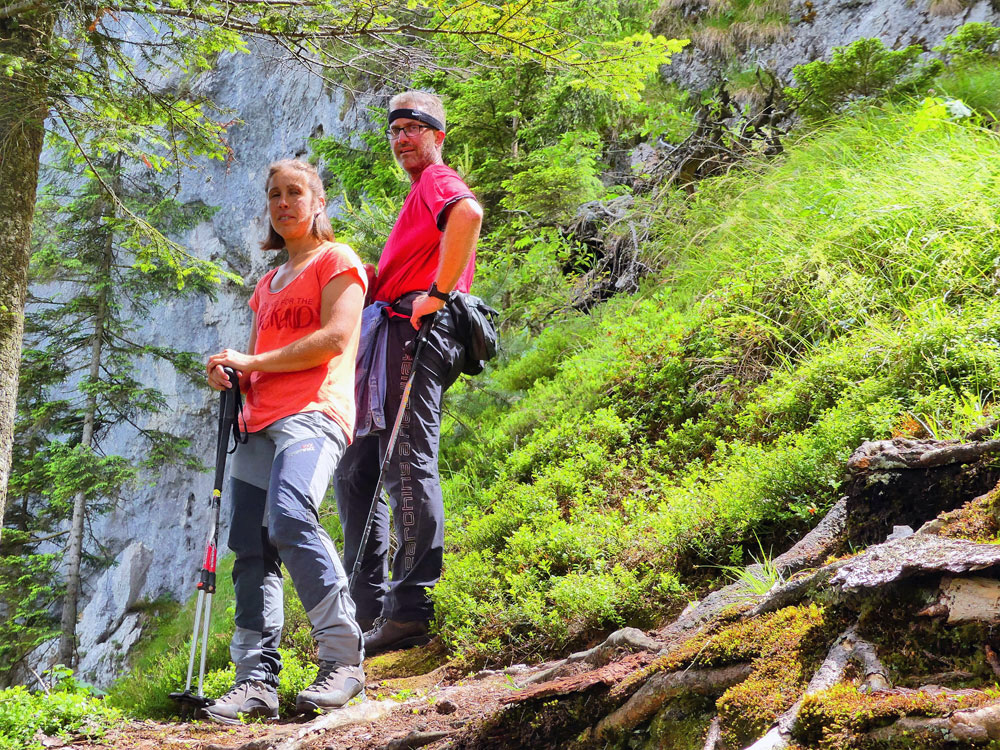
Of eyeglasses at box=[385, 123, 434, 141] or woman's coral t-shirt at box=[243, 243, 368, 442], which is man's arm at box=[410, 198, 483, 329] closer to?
woman's coral t-shirt at box=[243, 243, 368, 442]

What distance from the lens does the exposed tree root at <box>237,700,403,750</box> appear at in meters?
2.78

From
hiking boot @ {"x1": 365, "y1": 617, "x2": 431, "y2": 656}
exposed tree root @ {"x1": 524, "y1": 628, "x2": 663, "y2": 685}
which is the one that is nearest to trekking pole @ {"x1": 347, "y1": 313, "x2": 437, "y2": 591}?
hiking boot @ {"x1": 365, "y1": 617, "x2": 431, "y2": 656}

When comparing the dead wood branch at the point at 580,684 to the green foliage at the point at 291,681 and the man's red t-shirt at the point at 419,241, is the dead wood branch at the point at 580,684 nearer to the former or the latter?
the green foliage at the point at 291,681

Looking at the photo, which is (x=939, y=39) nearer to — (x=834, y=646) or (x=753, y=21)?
(x=753, y=21)

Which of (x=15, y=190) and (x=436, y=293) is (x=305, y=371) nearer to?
(x=436, y=293)

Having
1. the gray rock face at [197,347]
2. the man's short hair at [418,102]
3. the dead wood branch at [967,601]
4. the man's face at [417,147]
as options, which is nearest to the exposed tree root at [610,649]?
the dead wood branch at [967,601]

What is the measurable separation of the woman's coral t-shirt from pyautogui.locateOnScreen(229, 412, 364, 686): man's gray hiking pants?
6cm

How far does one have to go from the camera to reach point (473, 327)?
4.34 metres

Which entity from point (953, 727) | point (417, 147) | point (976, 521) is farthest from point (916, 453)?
point (417, 147)

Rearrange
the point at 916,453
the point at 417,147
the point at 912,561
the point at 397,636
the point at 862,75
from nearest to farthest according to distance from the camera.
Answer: the point at 912,561, the point at 916,453, the point at 397,636, the point at 417,147, the point at 862,75

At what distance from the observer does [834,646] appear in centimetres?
161

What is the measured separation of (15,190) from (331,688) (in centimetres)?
392

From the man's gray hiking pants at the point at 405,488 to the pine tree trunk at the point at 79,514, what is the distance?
35.2 feet

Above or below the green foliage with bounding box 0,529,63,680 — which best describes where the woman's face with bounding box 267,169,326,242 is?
above
